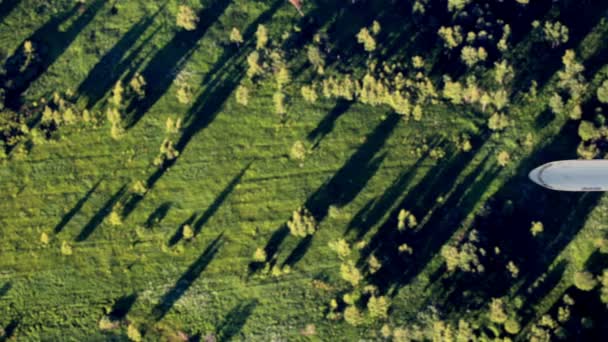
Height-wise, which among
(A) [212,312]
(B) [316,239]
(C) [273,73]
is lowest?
(A) [212,312]

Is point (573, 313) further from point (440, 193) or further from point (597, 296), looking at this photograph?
point (440, 193)

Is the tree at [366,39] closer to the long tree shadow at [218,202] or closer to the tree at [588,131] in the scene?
the long tree shadow at [218,202]

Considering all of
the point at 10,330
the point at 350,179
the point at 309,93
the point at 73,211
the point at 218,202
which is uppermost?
the point at 309,93

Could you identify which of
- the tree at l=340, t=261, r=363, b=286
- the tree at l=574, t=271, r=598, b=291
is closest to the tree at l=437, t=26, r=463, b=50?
the tree at l=340, t=261, r=363, b=286

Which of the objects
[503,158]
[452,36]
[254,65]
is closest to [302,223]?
[254,65]

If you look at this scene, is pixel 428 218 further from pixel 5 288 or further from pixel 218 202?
pixel 5 288

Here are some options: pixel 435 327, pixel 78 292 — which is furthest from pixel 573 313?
pixel 78 292

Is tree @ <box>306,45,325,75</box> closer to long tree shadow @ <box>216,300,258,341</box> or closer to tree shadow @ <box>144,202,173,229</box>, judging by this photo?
tree shadow @ <box>144,202,173,229</box>
